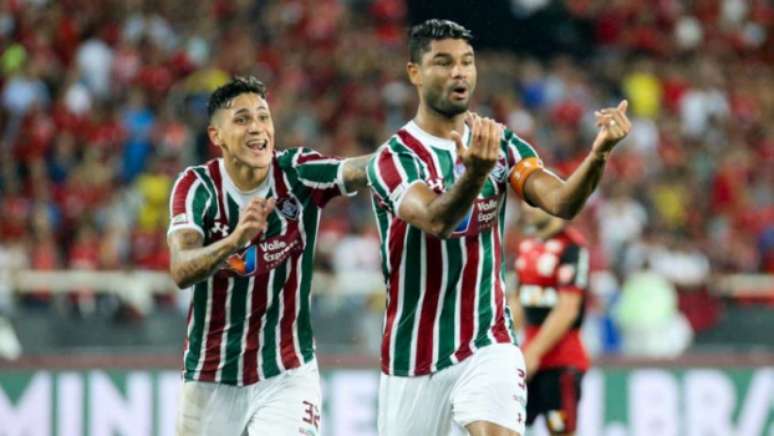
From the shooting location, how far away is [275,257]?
723 centimetres

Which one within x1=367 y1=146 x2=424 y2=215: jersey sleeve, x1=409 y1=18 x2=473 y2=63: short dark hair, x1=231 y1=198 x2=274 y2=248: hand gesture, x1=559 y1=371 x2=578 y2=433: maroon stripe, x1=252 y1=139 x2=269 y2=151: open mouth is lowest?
x1=559 y1=371 x2=578 y2=433: maroon stripe

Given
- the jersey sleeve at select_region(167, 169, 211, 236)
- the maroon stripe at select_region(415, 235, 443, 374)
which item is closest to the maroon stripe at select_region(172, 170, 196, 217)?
the jersey sleeve at select_region(167, 169, 211, 236)

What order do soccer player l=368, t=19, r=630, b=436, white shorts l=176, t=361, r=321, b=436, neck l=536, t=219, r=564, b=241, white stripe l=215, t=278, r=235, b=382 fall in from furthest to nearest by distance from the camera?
neck l=536, t=219, r=564, b=241
white stripe l=215, t=278, r=235, b=382
white shorts l=176, t=361, r=321, b=436
soccer player l=368, t=19, r=630, b=436

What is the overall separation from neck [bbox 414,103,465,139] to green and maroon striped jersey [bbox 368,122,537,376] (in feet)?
0.09

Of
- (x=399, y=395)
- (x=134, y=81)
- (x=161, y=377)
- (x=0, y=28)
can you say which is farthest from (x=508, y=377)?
(x=0, y=28)

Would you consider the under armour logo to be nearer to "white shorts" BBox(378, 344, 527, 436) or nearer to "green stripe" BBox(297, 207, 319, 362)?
"green stripe" BBox(297, 207, 319, 362)

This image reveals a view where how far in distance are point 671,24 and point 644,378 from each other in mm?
10188

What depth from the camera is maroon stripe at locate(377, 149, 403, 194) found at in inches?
262

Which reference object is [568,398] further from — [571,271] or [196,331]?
[196,331]

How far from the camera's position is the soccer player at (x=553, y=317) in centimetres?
Result: 948

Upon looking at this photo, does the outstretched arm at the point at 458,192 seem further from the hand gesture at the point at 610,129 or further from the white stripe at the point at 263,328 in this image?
the white stripe at the point at 263,328

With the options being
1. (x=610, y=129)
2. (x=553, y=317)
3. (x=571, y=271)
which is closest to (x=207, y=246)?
(x=610, y=129)

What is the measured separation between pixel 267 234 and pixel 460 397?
1.16 m

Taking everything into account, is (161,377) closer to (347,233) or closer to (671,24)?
(347,233)
